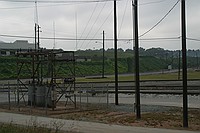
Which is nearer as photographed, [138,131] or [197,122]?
[138,131]

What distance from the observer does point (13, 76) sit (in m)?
92.9

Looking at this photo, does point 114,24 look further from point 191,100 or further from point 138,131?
point 138,131

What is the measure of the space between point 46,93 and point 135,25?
31.1 ft

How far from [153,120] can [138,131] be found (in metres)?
4.82

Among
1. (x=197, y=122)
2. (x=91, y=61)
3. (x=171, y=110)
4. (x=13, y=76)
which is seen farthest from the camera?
(x=91, y=61)

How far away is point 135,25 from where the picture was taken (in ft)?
73.6

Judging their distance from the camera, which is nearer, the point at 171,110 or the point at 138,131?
the point at 138,131

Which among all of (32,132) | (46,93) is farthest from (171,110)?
(32,132)

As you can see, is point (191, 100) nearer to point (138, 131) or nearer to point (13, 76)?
point (138, 131)

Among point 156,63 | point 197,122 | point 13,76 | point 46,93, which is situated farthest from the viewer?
point 156,63

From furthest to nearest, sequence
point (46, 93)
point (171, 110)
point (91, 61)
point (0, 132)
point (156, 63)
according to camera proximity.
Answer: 1. point (156, 63)
2. point (91, 61)
3. point (46, 93)
4. point (171, 110)
5. point (0, 132)

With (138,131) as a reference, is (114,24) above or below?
above

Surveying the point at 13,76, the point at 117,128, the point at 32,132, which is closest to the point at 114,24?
the point at 117,128

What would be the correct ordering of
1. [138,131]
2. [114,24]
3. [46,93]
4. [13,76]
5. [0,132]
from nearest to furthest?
[0,132] < [138,131] < [46,93] < [114,24] < [13,76]
